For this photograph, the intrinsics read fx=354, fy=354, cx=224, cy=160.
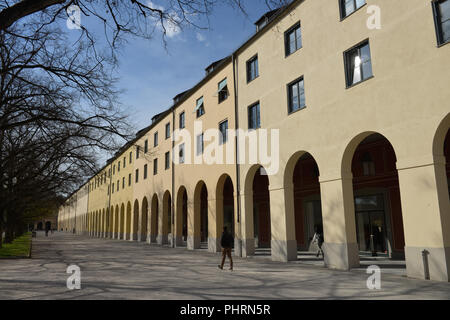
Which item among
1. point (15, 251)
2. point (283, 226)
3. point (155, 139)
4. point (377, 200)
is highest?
point (155, 139)

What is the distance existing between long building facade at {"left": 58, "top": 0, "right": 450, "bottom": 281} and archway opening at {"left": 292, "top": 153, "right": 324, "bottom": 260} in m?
A: 0.09

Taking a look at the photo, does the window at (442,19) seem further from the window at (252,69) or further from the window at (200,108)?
the window at (200,108)

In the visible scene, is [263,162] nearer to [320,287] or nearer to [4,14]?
[320,287]

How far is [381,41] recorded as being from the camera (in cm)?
1148

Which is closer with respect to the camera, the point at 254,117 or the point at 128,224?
the point at 254,117

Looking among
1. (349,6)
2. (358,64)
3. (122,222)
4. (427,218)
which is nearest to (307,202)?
(358,64)

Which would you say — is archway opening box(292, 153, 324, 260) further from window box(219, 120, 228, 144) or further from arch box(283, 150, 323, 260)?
window box(219, 120, 228, 144)

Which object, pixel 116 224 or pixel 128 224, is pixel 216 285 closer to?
pixel 128 224

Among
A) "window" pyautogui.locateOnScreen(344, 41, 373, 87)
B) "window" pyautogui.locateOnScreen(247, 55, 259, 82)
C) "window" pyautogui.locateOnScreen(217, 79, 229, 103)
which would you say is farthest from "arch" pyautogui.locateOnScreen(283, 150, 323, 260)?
"window" pyautogui.locateOnScreen(344, 41, 373, 87)

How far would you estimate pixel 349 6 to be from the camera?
13156 mm

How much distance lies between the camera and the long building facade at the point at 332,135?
9.86m

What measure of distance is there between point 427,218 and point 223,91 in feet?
48.5

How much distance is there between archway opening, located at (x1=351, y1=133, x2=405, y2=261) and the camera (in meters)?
16.5

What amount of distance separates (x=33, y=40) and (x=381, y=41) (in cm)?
1038
